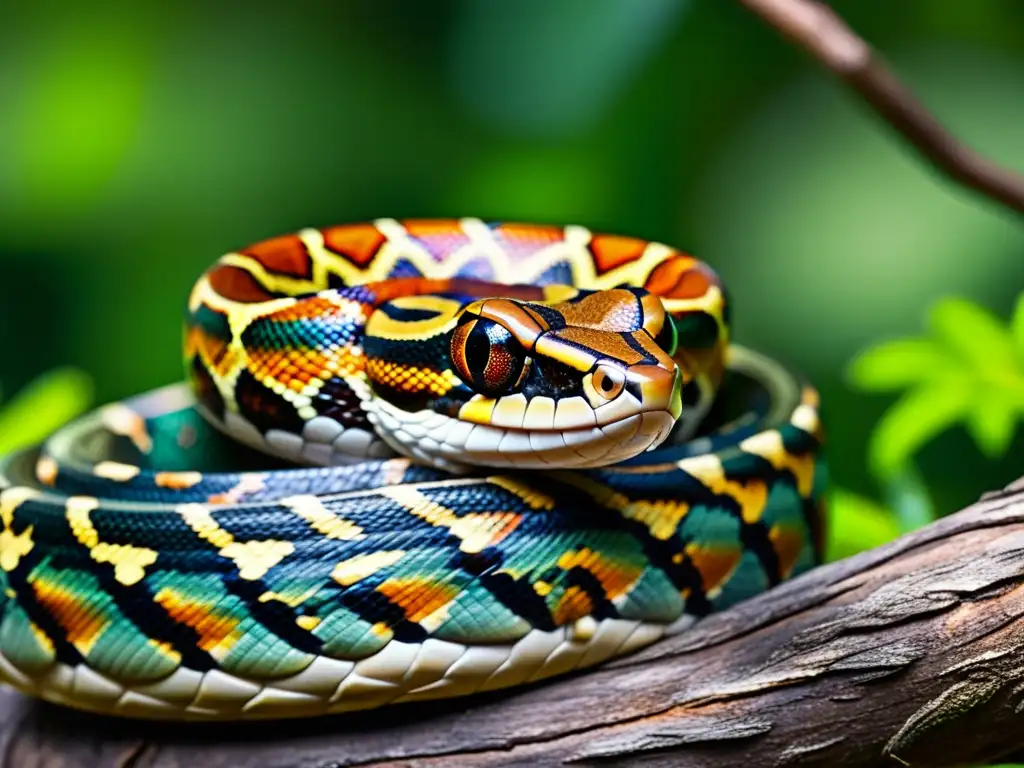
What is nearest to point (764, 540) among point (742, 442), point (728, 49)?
point (742, 442)

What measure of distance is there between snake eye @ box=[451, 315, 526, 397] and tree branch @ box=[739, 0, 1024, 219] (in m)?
1.35

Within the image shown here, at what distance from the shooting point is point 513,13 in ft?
15.9

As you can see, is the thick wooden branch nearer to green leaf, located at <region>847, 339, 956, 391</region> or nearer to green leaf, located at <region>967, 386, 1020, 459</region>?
green leaf, located at <region>967, 386, 1020, 459</region>

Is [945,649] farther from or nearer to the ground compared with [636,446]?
nearer to the ground

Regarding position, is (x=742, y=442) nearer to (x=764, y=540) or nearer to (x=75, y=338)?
(x=764, y=540)

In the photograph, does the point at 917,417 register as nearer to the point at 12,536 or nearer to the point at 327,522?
the point at 327,522

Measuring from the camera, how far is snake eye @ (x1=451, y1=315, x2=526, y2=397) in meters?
1.65

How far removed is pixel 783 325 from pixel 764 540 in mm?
2919

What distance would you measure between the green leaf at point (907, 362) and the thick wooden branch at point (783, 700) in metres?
0.84

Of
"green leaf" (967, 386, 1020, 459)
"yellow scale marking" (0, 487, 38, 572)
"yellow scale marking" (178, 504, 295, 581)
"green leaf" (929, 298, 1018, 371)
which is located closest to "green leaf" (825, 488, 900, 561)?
"green leaf" (967, 386, 1020, 459)

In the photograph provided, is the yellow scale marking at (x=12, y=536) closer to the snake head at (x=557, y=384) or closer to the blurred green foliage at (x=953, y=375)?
the snake head at (x=557, y=384)

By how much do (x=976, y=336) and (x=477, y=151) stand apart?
3015 mm

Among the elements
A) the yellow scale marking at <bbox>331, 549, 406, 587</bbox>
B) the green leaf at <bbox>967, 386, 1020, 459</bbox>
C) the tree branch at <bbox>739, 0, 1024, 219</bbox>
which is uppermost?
the tree branch at <bbox>739, 0, 1024, 219</bbox>

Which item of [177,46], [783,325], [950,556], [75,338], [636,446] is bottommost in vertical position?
[75,338]
